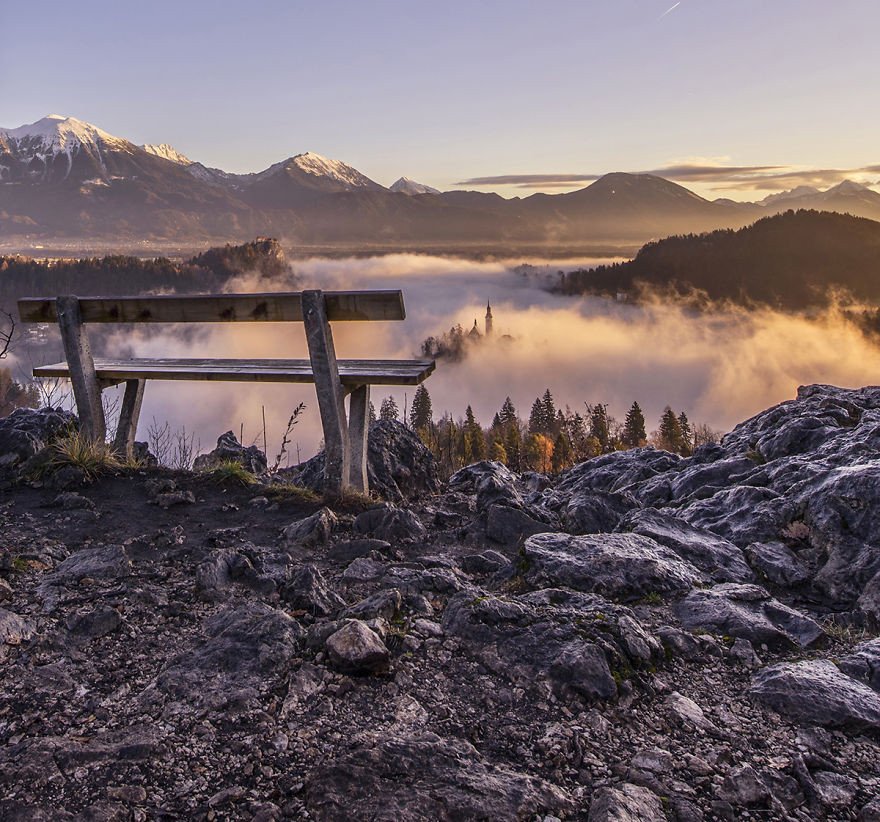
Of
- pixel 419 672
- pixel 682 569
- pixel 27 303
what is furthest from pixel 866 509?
pixel 27 303

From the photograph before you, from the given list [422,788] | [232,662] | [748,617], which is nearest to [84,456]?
[232,662]

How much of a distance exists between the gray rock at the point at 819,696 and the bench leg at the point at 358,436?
4.29m

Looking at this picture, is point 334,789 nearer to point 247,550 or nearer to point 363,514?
point 247,550

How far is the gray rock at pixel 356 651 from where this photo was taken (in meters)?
3.04

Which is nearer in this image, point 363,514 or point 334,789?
point 334,789

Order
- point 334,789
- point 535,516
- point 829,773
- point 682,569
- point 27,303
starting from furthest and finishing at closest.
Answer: point 27,303 → point 535,516 → point 682,569 → point 829,773 → point 334,789

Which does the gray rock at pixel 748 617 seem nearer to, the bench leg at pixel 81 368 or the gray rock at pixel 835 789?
the gray rock at pixel 835 789

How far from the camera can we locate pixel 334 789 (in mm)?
2283

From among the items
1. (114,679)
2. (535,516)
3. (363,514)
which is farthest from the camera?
(535,516)

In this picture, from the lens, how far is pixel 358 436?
6.51 m

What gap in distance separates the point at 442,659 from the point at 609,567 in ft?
5.22

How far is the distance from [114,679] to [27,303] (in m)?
5.62

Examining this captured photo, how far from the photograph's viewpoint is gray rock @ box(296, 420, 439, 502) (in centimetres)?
730

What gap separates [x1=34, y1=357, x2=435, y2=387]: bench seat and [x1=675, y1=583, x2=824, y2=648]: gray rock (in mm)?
3241
